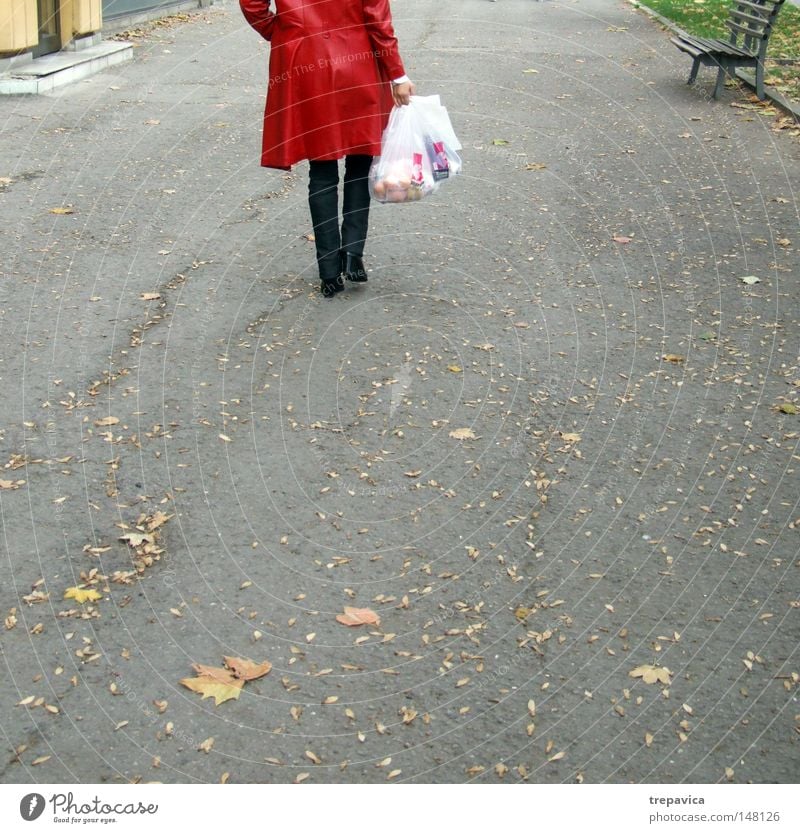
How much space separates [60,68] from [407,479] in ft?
29.1

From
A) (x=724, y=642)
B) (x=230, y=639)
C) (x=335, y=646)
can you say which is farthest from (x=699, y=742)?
(x=230, y=639)

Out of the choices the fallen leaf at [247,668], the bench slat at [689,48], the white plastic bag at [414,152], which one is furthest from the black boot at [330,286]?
the bench slat at [689,48]

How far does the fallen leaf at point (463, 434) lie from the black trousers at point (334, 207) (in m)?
1.67

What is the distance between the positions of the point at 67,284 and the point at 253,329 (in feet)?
4.10

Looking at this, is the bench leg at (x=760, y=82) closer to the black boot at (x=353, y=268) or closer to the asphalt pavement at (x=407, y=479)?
the asphalt pavement at (x=407, y=479)

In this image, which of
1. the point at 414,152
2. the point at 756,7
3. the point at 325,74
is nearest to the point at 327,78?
the point at 325,74

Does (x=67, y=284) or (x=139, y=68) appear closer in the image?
(x=67, y=284)

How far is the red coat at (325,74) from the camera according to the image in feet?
18.1

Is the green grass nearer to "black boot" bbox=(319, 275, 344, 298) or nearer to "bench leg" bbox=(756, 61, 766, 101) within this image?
"bench leg" bbox=(756, 61, 766, 101)

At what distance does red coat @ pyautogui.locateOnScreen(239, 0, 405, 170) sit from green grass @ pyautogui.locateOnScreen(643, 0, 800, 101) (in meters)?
6.80

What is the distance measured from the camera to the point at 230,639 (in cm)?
344

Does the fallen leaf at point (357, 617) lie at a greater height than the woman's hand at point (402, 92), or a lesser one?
lesser

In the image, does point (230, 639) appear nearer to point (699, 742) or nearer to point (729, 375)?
point (699, 742)

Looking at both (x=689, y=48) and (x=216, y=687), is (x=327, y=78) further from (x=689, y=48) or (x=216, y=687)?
(x=689, y=48)
